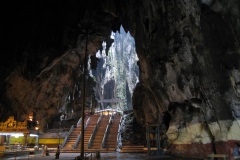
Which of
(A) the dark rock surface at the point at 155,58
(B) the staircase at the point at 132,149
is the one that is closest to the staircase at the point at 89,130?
(B) the staircase at the point at 132,149

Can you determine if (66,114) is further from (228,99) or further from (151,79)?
(228,99)

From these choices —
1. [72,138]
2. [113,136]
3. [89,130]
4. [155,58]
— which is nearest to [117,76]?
[89,130]

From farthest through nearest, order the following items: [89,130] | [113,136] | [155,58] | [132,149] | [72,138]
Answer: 1. [89,130]
2. [113,136]
3. [72,138]
4. [132,149]
5. [155,58]

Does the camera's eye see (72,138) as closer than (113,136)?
Yes

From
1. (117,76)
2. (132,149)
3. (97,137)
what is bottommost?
(132,149)

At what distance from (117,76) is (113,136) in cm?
4579

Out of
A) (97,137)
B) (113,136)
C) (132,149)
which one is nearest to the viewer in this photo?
(132,149)

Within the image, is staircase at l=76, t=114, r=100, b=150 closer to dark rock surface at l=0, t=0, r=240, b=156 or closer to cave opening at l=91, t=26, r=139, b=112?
dark rock surface at l=0, t=0, r=240, b=156

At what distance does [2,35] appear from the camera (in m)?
24.1

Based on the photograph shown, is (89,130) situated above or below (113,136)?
above

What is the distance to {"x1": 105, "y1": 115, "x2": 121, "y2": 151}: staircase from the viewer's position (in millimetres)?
25669

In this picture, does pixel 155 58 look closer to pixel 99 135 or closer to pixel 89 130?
pixel 99 135

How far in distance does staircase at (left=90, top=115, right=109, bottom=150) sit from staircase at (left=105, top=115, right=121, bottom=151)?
0.88 metres

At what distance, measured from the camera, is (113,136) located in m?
28.5
